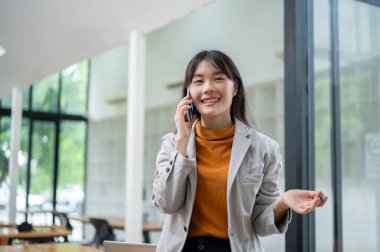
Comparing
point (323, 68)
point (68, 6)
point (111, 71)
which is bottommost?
point (323, 68)

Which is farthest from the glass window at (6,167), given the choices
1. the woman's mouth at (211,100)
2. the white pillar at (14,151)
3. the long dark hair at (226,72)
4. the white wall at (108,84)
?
the woman's mouth at (211,100)

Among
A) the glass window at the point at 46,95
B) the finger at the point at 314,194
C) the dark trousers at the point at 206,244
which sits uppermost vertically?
the glass window at the point at 46,95

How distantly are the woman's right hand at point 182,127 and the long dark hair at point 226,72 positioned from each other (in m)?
0.08

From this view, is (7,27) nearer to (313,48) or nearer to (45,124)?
(313,48)

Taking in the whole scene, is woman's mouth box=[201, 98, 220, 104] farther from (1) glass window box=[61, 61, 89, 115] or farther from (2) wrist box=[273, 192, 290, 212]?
(1) glass window box=[61, 61, 89, 115]

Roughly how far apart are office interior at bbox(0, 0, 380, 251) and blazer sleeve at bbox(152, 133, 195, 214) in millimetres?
363

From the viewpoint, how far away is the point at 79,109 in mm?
13133

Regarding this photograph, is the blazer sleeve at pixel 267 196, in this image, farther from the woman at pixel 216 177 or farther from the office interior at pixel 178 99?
the office interior at pixel 178 99

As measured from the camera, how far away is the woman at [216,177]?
57.9 inches

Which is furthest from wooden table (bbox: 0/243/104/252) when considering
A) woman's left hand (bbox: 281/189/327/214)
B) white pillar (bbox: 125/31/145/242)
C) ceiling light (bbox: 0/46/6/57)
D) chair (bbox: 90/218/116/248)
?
chair (bbox: 90/218/116/248)

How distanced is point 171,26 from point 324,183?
8542 millimetres

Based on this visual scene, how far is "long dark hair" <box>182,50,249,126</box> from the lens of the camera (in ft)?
5.07

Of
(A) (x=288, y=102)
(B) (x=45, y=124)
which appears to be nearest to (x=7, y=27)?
(A) (x=288, y=102)

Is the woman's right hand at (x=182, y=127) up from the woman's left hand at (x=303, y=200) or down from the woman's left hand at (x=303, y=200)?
up
